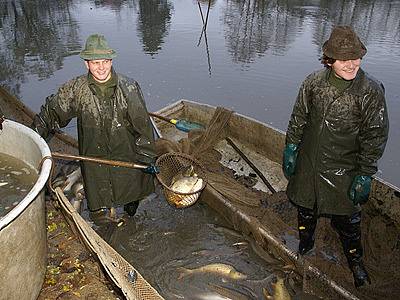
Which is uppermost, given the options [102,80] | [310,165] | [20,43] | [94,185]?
[102,80]

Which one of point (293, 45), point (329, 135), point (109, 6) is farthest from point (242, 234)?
point (109, 6)

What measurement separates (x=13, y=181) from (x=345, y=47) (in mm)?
3006

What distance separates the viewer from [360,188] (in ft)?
11.6

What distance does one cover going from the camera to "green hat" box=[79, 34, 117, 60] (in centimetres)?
349

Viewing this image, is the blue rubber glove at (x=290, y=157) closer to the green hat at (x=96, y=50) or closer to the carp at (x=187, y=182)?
the carp at (x=187, y=182)

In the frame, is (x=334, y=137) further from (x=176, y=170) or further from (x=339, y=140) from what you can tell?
(x=176, y=170)

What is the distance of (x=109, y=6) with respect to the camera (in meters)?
22.0

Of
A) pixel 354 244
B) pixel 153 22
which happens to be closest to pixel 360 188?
pixel 354 244

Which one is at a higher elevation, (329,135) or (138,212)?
(329,135)

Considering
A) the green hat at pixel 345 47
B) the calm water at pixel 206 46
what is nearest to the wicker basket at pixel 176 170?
the green hat at pixel 345 47

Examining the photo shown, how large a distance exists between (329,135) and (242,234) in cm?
175

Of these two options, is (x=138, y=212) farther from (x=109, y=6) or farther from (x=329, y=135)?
(x=109, y=6)

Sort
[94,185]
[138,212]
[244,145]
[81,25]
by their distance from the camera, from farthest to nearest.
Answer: [81,25], [244,145], [138,212], [94,185]

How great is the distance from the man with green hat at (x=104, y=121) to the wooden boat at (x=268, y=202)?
1.36 metres
